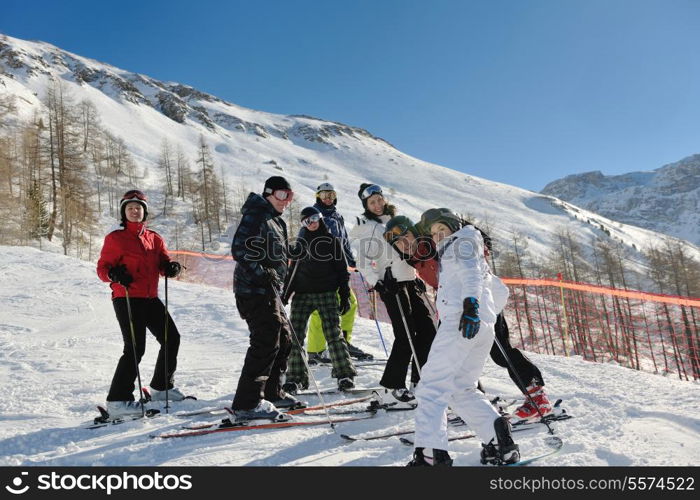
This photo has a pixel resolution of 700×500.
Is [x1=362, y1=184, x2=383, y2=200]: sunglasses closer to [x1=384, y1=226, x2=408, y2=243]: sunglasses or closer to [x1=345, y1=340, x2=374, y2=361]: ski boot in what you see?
[x1=384, y1=226, x2=408, y2=243]: sunglasses

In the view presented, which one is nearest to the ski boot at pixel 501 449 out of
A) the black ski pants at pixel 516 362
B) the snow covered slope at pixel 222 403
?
the snow covered slope at pixel 222 403

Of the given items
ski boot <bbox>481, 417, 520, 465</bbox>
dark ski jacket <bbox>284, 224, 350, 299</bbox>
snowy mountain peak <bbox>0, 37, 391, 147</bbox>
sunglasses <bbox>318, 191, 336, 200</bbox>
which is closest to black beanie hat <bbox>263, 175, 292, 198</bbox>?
dark ski jacket <bbox>284, 224, 350, 299</bbox>

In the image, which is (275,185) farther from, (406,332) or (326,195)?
(406,332)

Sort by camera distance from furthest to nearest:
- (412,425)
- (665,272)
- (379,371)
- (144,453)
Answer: (665,272), (379,371), (412,425), (144,453)

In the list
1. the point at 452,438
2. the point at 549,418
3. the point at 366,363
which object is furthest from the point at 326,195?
the point at 549,418

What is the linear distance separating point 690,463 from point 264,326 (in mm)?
2895

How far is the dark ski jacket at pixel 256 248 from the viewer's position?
11.2 ft

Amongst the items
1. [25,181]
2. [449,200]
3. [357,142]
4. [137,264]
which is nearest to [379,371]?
[137,264]

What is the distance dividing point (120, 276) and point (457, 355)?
285cm

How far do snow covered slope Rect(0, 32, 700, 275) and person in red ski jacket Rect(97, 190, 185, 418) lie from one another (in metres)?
53.1

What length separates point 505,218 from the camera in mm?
94375

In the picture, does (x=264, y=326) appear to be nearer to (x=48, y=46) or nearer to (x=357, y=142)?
(x=357, y=142)

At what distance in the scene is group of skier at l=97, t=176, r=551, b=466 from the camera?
8.75 feet

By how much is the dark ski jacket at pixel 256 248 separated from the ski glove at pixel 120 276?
99 centimetres
